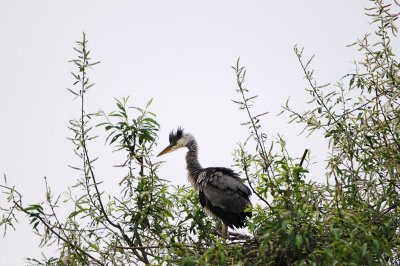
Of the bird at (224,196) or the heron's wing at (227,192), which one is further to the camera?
the heron's wing at (227,192)

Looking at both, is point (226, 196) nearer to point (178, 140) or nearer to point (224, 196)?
point (224, 196)

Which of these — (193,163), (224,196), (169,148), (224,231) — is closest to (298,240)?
(224,231)

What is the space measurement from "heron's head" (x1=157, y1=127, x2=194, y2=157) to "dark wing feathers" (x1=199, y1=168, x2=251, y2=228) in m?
1.97

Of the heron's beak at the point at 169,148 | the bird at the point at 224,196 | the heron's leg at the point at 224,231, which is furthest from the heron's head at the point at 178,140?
the heron's leg at the point at 224,231

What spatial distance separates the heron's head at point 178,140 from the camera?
1062cm

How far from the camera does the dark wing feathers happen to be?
828 cm

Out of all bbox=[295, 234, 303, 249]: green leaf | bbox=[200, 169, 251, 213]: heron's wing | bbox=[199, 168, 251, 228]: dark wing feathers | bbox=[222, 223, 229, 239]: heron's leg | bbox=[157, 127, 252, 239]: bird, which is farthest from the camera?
bbox=[200, 169, 251, 213]: heron's wing

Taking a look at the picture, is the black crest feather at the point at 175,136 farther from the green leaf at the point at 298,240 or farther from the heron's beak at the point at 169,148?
the green leaf at the point at 298,240

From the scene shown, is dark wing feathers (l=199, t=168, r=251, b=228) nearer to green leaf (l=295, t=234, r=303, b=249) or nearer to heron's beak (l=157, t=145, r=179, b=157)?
heron's beak (l=157, t=145, r=179, b=157)

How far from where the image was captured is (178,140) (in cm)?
1069

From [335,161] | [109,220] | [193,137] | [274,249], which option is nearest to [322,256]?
[274,249]

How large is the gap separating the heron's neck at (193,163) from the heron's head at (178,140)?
0.09 m

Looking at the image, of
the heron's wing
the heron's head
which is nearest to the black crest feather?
the heron's head

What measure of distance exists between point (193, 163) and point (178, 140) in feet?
2.15
